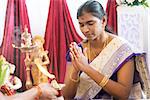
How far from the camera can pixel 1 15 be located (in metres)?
2.29

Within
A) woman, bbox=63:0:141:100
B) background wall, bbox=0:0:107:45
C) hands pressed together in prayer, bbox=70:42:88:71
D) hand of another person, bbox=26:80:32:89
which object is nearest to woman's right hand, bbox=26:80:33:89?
hand of another person, bbox=26:80:32:89

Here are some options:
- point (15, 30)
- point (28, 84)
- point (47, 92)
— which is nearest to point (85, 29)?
point (47, 92)

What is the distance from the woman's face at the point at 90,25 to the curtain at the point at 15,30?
0.83 metres

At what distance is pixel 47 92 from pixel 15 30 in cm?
115

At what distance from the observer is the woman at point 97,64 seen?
150 cm

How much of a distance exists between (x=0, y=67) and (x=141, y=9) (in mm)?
1399

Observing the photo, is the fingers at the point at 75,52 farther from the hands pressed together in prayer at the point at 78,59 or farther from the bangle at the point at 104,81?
the bangle at the point at 104,81

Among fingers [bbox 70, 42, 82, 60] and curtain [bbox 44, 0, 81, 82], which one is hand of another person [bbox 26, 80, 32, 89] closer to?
curtain [bbox 44, 0, 81, 82]

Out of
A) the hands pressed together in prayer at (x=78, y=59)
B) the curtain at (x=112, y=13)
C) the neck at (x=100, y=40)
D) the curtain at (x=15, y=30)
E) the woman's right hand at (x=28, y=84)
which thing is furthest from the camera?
the curtain at (x=112, y=13)

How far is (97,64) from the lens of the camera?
5.36 feet

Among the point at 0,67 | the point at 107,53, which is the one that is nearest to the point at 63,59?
the point at 107,53

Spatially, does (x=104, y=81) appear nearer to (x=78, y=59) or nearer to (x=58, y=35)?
(x=78, y=59)

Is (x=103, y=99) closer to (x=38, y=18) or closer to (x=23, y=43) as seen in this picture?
(x=23, y=43)

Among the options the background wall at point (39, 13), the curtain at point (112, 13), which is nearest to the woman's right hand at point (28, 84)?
the background wall at point (39, 13)
